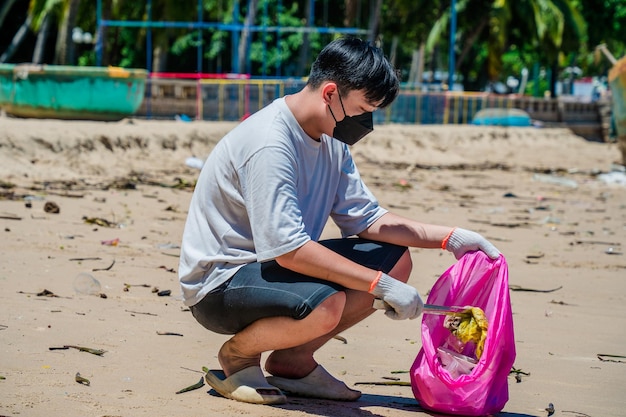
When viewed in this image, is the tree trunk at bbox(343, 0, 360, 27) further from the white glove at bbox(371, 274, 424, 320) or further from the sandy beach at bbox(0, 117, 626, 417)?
the white glove at bbox(371, 274, 424, 320)

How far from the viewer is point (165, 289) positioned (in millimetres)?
5289

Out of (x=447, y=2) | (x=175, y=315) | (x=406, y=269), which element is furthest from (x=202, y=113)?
(x=447, y=2)

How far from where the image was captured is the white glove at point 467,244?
3.55m

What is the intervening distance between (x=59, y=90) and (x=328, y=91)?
10998mm

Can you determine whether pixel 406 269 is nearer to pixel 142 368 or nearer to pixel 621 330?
pixel 142 368

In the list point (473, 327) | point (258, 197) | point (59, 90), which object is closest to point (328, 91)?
point (258, 197)

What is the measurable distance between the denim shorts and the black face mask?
51 centimetres

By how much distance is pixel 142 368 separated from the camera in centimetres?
375

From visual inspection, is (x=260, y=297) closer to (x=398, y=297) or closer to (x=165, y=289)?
(x=398, y=297)

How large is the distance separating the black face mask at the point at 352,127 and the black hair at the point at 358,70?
8cm

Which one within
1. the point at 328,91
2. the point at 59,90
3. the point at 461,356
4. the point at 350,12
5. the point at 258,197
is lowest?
the point at 59,90

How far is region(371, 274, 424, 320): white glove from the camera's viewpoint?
3.13m

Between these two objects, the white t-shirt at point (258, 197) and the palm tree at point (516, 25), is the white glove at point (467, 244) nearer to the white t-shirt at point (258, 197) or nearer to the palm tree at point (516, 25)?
the white t-shirt at point (258, 197)

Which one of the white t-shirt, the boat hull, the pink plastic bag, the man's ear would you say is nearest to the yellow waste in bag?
the pink plastic bag
